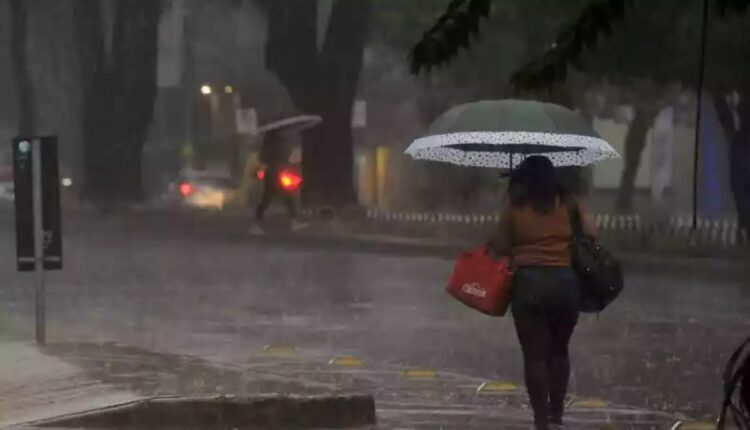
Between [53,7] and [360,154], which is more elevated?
[53,7]

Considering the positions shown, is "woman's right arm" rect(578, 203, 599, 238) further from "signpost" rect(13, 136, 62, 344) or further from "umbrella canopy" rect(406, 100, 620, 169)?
"signpost" rect(13, 136, 62, 344)

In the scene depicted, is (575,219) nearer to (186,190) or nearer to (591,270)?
(591,270)

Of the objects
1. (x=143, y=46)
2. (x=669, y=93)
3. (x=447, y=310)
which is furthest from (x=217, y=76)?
(x=447, y=310)

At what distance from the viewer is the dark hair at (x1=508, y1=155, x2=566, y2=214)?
8.84 metres

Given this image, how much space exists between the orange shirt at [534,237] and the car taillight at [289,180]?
22.1m

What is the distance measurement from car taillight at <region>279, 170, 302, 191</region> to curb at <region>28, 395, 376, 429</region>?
21780 mm

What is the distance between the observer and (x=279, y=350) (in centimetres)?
1296

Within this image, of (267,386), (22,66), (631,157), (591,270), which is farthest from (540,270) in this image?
(22,66)

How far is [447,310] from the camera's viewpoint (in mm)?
16578

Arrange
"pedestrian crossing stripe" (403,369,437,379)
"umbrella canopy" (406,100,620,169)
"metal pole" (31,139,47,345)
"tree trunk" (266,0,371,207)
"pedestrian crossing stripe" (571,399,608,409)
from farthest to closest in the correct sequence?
"tree trunk" (266,0,371,207)
"metal pole" (31,139,47,345)
"pedestrian crossing stripe" (403,369,437,379)
"pedestrian crossing stripe" (571,399,608,409)
"umbrella canopy" (406,100,620,169)

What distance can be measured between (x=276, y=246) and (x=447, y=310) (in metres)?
10.5

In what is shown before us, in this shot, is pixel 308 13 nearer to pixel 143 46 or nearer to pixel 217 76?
pixel 143 46

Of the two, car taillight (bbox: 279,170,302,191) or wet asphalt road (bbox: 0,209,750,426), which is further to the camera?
car taillight (bbox: 279,170,302,191)

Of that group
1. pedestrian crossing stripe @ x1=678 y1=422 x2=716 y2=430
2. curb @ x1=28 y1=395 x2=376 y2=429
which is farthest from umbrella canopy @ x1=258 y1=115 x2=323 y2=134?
curb @ x1=28 y1=395 x2=376 y2=429
